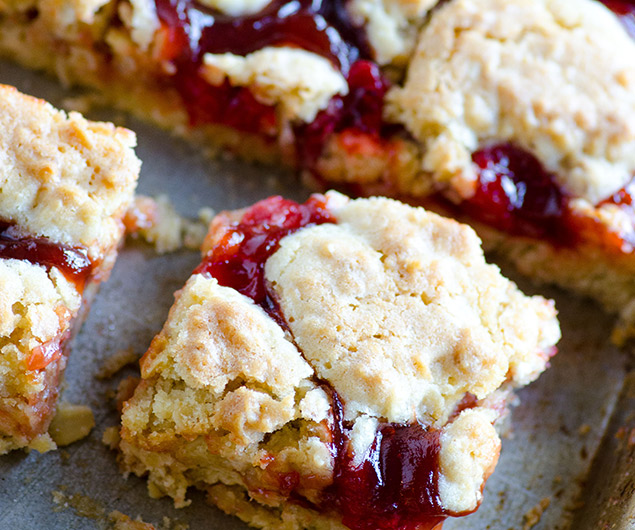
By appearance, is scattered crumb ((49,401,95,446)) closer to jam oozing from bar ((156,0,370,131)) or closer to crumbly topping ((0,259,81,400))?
crumbly topping ((0,259,81,400))

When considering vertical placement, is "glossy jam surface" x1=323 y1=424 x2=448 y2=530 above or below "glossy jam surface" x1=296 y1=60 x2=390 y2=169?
below

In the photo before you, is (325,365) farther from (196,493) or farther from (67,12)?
(67,12)

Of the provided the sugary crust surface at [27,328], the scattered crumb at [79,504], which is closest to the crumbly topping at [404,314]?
the sugary crust surface at [27,328]

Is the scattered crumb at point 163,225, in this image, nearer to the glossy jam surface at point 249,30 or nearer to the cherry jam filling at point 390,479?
the glossy jam surface at point 249,30

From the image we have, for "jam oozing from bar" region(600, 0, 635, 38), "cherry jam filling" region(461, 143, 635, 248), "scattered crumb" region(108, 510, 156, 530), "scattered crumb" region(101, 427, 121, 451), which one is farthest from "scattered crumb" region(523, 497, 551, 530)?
"jam oozing from bar" region(600, 0, 635, 38)

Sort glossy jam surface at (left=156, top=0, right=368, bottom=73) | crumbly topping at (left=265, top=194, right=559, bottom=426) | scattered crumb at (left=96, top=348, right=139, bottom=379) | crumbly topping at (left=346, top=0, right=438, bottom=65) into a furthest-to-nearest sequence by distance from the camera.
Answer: crumbly topping at (left=346, top=0, right=438, bottom=65), glossy jam surface at (left=156, top=0, right=368, bottom=73), scattered crumb at (left=96, top=348, right=139, bottom=379), crumbly topping at (left=265, top=194, right=559, bottom=426)

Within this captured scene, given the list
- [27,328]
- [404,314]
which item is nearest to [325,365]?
[404,314]

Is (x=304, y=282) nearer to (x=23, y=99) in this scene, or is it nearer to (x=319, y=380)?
(x=319, y=380)
